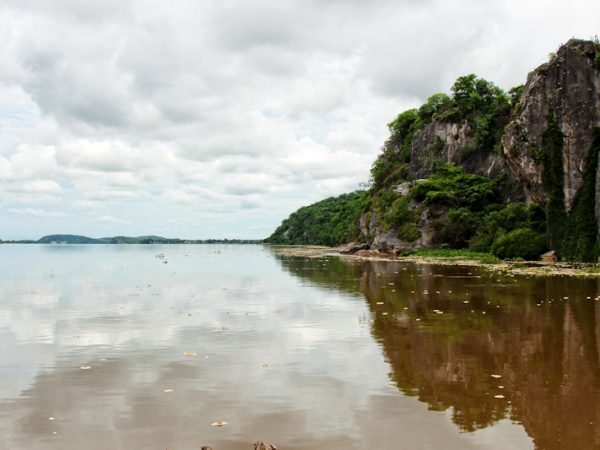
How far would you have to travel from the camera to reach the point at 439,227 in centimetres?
7269

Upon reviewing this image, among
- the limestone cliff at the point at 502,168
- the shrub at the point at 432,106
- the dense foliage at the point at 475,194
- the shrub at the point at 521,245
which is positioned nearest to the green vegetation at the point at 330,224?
the dense foliage at the point at 475,194

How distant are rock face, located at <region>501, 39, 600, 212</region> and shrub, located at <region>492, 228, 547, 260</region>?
422 cm

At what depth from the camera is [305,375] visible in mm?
11023

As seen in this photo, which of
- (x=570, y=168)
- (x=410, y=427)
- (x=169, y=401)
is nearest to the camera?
(x=410, y=427)

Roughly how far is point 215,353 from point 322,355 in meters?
2.60

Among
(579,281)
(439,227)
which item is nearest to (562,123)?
(439,227)

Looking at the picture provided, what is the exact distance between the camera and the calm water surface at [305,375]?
25.6 feet

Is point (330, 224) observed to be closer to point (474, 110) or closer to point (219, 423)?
point (474, 110)

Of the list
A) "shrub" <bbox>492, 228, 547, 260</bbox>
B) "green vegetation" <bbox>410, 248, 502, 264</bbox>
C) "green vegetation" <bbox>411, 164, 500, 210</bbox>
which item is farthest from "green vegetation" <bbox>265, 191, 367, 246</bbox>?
"shrub" <bbox>492, 228, 547, 260</bbox>

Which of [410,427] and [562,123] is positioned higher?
[562,123]

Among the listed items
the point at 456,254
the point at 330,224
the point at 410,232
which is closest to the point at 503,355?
the point at 456,254

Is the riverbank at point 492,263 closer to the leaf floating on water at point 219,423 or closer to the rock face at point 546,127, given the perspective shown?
the rock face at point 546,127

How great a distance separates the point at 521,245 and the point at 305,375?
47123 millimetres

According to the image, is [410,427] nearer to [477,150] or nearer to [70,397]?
[70,397]
